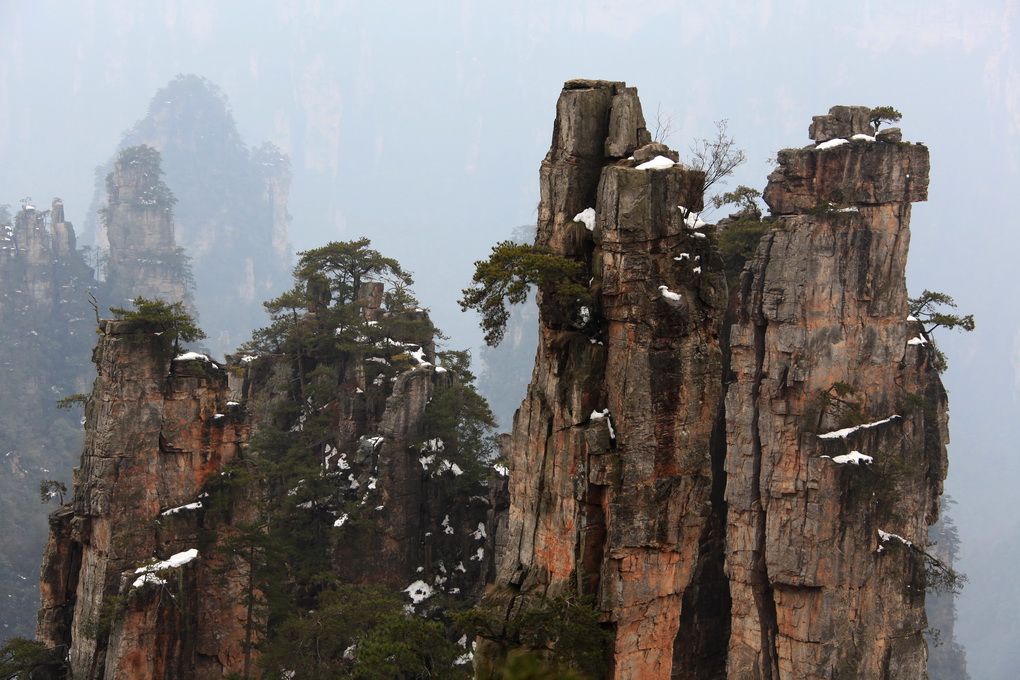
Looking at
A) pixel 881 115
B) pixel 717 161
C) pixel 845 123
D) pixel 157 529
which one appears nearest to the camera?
A: pixel 717 161

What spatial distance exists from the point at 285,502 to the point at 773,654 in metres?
17.4

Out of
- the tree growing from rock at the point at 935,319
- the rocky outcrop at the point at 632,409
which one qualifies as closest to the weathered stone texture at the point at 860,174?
the tree growing from rock at the point at 935,319

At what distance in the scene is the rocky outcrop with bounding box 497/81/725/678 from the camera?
1762 centimetres

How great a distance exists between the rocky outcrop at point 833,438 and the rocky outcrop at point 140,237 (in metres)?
71.0

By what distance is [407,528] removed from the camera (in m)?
34.0

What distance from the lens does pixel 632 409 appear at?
17578 mm

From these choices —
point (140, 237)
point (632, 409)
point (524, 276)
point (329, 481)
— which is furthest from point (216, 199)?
point (632, 409)

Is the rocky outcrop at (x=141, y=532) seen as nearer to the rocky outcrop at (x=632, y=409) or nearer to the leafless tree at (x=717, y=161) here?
the rocky outcrop at (x=632, y=409)

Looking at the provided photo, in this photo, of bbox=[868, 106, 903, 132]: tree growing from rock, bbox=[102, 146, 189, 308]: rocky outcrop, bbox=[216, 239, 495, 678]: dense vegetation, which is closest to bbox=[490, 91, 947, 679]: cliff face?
bbox=[868, 106, 903, 132]: tree growing from rock

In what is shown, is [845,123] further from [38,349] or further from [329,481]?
[38,349]

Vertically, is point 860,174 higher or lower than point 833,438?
higher

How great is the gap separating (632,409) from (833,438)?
12725 mm

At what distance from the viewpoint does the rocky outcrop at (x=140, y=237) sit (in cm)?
8788

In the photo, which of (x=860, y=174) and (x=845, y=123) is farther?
(x=845, y=123)
